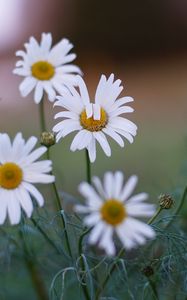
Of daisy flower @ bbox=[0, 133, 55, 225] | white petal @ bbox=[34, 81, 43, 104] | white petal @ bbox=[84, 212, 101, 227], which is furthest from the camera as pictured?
white petal @ bbox=[34, 81, 43, 104]

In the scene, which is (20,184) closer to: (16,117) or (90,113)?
(90,113)

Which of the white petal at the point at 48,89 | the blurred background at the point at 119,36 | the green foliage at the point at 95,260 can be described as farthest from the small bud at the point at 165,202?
the blurred background at the point at 119,36

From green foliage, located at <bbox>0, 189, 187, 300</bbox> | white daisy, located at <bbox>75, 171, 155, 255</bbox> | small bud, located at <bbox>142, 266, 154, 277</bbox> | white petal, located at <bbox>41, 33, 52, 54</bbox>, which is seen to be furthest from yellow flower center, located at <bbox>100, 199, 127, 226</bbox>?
white petal, located at <bbox>41, 33, 52, 54</bbox>

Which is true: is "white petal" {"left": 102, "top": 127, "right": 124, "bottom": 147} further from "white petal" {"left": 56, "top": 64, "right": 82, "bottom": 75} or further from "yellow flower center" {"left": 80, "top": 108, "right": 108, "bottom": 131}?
"white petal" {"left": 56, "top": 64, "right": 82, "bottom": 75}

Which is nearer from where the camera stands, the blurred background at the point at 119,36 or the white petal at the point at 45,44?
the white petal at the point at 45,44

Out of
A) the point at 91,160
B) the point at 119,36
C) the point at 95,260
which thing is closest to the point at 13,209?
the point at 91,160

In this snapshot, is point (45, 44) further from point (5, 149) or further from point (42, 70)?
point (5, 149)

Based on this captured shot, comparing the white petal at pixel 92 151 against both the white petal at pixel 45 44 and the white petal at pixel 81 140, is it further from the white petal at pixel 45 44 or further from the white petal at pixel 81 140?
the white petal at pixel 45 44
